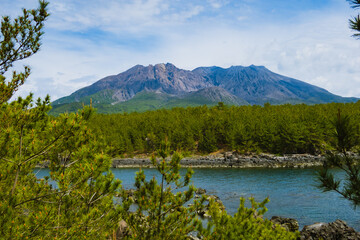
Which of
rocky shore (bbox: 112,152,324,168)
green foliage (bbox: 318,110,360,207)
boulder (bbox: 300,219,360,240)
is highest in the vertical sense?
green foliage (bbox: 318,110,360,207)

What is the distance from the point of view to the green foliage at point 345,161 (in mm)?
5699

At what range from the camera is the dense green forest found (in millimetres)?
66688

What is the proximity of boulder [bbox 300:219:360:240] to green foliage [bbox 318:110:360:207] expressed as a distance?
13834mm

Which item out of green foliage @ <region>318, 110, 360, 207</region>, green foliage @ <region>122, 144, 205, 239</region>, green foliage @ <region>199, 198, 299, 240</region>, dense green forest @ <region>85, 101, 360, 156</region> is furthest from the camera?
dense green forest @ <region>85, 101, 360, 156</region>

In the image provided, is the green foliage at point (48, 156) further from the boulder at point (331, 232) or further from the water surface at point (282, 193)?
the boulder at point (331, 232)

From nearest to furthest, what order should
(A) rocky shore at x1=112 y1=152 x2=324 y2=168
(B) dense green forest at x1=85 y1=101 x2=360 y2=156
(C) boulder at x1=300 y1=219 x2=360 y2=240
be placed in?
(C) boulder at x1=300 y1=219 x2=360 y2=240, (A) rocky shore at x1=112 y1=152 x2=324 y2=168, (B) dense green forest at x1=85 y1=101 x2=360 y2=156

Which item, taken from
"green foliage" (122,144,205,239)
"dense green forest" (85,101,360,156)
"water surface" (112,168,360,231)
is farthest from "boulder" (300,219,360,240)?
"dense green forest" (85,101,360,156)

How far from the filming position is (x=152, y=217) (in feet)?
28.1

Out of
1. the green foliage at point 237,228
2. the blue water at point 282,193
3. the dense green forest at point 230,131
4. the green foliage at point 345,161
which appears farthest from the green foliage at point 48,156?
the dense green forest at point 230,131

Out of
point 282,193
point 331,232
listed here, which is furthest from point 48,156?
point 282,193

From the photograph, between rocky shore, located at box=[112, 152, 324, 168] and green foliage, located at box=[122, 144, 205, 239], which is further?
rocky shore, located at box=[112, 152, 324, 168]

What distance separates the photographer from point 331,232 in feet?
57.7

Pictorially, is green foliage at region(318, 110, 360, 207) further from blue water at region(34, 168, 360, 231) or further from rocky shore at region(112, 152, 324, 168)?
rocky shore at region(112, 152, 324, 168)

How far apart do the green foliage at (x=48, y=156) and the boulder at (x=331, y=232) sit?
14.9 m
